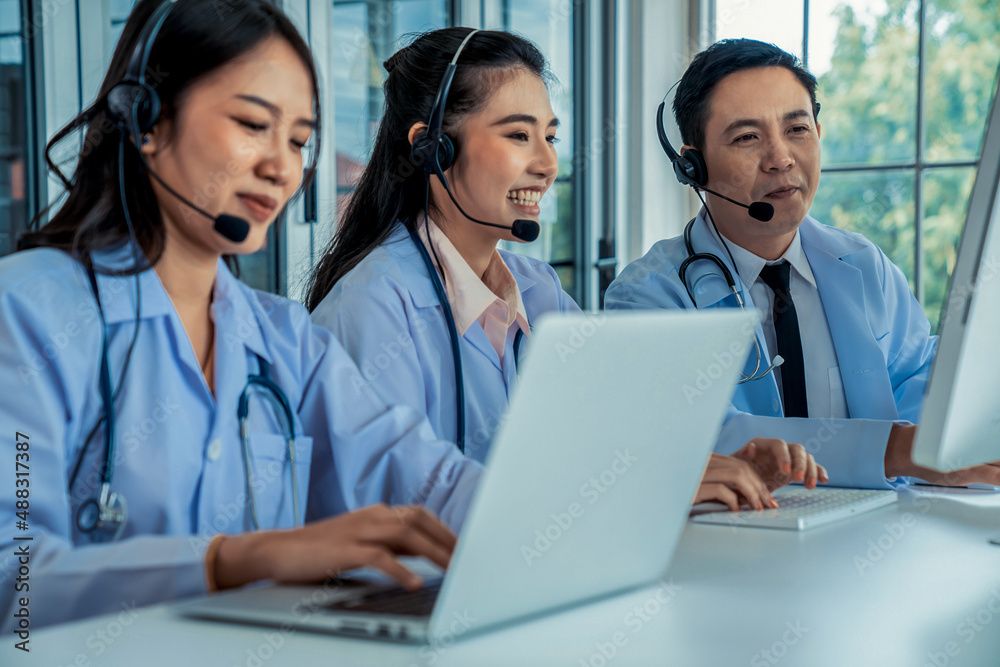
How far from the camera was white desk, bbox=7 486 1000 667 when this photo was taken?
65 centimetres

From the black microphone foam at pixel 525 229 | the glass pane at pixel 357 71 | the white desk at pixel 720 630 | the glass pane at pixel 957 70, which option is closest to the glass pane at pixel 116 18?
the glass pane at pixel 357 71

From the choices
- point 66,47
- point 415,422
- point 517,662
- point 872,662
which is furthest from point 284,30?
point 66,47

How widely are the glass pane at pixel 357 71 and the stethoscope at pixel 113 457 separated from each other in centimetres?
169

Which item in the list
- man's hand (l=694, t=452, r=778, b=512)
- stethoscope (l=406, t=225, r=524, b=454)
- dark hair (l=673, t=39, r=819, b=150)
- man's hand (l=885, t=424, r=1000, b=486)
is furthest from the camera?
dark hair (l=673, t=39, r=819, b=150)

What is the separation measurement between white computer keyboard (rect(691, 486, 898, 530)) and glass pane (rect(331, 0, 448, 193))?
5.74 ft

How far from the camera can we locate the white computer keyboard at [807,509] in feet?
3.69

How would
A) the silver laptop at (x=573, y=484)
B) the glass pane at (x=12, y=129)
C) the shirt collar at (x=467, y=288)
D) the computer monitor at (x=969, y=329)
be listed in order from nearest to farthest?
the silver laptop at (x=573, y=484) < the computer monitor at (x=969, y=329) < the shirt collar at (x=467, y=288) < the glass pane at (x=12, y=129)

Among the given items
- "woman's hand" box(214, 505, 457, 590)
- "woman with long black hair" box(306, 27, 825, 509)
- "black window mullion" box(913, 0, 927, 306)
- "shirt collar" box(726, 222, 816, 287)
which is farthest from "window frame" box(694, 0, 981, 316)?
"woman's hand" box(214, 505, 457, 590)

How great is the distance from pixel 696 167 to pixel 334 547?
4.19ft

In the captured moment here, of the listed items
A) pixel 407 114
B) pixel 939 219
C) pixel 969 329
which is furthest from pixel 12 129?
pixel 939 219

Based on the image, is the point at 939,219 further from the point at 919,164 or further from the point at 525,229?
the point at 525,229

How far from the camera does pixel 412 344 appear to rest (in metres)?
1.43

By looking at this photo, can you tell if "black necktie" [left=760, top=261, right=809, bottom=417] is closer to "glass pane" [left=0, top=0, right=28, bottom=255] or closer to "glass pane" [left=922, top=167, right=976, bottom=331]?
"glass pane" [left=0, top=0, right=28, bottom=255]

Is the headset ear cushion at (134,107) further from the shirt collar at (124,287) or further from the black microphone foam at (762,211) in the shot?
the black microphone foam at (762,211)
